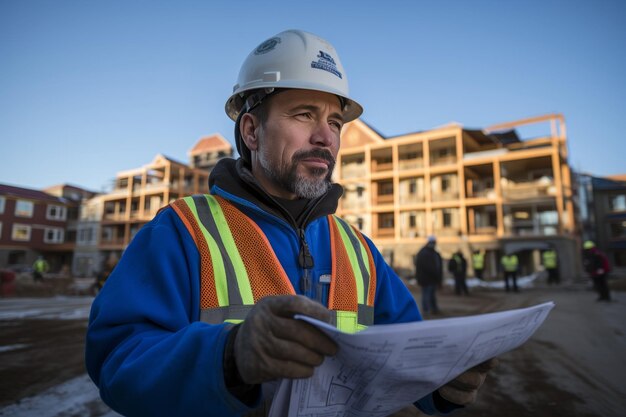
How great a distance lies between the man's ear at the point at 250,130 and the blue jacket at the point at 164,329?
0.36 metres

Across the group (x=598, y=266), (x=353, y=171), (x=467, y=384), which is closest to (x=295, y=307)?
(x=467, y=384)

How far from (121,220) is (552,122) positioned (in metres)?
43.1

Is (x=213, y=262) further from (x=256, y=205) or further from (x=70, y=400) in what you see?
(x=70, y=400)

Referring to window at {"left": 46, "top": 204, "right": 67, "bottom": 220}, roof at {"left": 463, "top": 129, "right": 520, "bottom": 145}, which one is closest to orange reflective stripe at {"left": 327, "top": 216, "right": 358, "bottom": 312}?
roof at {"left": 463, "top": 129, "right": 520, "bottom": 145}

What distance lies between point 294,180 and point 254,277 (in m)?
0.51

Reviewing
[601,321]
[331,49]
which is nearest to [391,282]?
[331,49]

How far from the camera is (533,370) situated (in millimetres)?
4410

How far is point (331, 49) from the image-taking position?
1938mm

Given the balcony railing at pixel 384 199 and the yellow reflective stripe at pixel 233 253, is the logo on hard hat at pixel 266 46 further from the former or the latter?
the balcony railing at pixel 384 199

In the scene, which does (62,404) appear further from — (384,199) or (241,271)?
(384,199)

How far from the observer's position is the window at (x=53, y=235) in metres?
43.0

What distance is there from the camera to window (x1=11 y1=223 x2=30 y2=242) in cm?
3991

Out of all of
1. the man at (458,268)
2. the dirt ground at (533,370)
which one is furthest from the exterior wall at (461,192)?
the dirt ground at (533,370)

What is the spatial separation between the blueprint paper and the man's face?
3.04 feet
